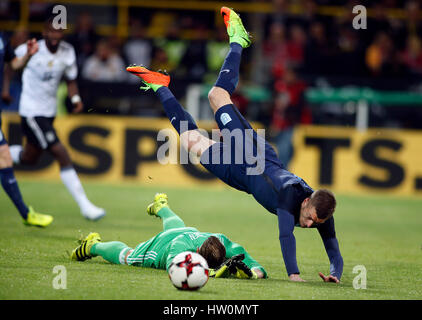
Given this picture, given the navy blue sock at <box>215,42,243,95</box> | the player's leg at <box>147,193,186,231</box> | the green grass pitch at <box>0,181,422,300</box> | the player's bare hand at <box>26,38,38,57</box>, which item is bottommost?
the green grass pitch at <box>0,181,422,300</box>

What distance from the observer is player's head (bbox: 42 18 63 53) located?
9.90 metres

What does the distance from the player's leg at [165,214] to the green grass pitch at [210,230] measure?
0.59 m

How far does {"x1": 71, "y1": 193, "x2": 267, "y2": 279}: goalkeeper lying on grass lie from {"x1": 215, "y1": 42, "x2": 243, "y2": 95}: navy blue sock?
58.9 inches

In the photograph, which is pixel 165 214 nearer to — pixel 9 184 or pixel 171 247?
pixel 171 247

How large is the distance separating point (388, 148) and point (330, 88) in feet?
5.78

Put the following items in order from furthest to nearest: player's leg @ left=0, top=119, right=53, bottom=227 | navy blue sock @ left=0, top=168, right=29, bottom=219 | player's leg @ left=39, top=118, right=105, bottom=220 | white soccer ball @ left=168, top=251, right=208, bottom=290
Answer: player's leg @ left=39, top=118, right=105, bottom=220, navy blue sock @ left=0, top=168, right=29, bottom=219, player's leg @ left=0, top=119, right=53, bottom=227, white soccer ball @ left=168, top=251, right=208, bottom=290

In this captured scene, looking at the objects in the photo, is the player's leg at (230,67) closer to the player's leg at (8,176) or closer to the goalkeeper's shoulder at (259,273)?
the goalkeeper's shoulder at (259,273)

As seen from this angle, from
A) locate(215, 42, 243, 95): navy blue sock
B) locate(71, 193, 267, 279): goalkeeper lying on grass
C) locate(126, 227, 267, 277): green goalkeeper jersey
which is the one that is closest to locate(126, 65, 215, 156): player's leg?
locate(215, 42, 243, 95): navy blue sock

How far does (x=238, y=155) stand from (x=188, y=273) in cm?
182

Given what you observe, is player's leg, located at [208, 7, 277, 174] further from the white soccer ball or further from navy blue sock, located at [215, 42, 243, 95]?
the white soccer ball

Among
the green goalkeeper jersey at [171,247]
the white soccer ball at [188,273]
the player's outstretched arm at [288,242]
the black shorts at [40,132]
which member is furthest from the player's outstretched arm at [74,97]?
the white soccer ball at [188,273]

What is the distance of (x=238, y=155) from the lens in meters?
7.31
